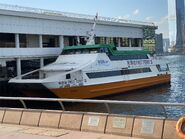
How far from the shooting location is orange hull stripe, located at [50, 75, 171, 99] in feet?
108

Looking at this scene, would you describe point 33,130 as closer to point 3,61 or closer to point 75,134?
point 75,134

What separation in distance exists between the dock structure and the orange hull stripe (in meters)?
8.96

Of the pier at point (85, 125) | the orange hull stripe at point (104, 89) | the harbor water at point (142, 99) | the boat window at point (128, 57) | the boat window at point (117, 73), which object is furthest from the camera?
the boat window at point (128, 57)

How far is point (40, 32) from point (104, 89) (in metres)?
11.2

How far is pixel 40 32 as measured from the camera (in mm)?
42625

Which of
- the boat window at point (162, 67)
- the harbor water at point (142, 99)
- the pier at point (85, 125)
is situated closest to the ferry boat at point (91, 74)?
the harbor water at point (142, 99)

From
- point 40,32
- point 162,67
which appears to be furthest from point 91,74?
point 162,67

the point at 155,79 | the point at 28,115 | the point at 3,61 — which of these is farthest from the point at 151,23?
the point at 28,115

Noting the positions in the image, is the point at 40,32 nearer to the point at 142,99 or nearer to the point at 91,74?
the point at 91,74

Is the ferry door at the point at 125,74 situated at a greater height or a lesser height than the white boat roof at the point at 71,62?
lesser

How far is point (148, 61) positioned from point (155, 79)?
8.75 ft

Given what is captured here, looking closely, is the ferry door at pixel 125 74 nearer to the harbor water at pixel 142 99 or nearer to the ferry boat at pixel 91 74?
the ferry boat at pixel 91 74

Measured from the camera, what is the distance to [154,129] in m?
9.17

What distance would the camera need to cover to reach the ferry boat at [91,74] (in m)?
32.6
